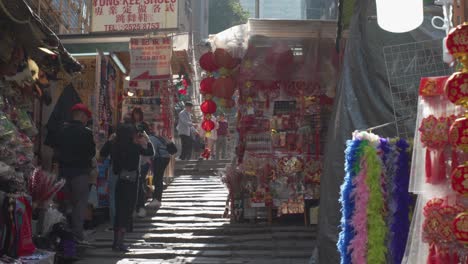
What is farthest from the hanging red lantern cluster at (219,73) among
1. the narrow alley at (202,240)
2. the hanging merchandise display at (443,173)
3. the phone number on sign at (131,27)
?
the hanging merchandise display at (443,173)

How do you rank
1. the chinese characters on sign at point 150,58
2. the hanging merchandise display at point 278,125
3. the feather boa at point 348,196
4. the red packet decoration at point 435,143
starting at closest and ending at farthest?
the red packet decoration at point 435,143 → the feather boa at point 348,196 → the hanging merchandise display at point 278,125 → the chinese characters on sign at point 150,58

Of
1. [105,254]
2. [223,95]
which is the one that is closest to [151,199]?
[223,95]

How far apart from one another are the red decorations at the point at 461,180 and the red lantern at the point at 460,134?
0.12m

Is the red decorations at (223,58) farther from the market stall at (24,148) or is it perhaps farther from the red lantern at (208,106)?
the market stall at (24,148)

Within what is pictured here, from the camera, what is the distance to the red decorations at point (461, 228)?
10.7 ft

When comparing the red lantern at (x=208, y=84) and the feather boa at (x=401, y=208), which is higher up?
the red lantern at (x=208, y=84)

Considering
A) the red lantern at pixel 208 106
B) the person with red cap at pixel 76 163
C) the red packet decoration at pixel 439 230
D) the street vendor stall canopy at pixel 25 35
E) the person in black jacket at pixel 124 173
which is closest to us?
the red packet decoration at pixel 439 230

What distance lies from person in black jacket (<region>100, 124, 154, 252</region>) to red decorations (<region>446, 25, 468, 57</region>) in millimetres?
5689

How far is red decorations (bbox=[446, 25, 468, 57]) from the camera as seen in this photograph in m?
3.30

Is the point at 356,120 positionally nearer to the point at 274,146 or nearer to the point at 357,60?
the point at 357,60

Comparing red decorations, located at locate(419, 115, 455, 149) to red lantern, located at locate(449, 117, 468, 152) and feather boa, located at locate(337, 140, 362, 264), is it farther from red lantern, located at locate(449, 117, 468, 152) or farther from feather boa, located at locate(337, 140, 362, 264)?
feather boa, located at locate(337, 140, 362, 264)

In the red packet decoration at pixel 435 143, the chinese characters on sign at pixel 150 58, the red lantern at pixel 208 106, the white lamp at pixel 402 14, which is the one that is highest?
the chinese characters on sign at pixel 150 58

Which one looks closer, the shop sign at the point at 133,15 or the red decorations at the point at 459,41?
the red decorations at the point at 459,41

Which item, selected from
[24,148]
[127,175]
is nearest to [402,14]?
[24,148]
